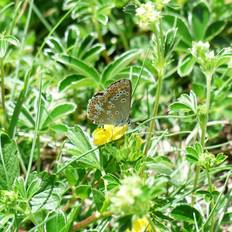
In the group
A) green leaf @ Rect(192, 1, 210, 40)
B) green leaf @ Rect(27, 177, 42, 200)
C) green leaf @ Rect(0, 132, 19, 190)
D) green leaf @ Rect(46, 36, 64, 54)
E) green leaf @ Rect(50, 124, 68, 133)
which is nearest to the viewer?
green leaf @ Rect(27, 177, 42, 200)

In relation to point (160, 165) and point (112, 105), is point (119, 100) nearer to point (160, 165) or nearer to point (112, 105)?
point (112, 105)

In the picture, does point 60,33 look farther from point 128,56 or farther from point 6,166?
point 6,166

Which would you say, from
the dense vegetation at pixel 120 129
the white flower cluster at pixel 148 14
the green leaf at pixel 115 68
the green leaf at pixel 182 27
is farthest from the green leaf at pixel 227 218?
the green leaf at pixel 182 27

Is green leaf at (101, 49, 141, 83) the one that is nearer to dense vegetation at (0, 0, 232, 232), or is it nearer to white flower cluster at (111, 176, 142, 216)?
dense vegetation at (0, 0, 232, 232)

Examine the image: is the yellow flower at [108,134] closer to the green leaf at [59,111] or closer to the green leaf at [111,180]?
the green leaf at [111,180]

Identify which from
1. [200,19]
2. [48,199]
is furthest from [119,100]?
[200,19]

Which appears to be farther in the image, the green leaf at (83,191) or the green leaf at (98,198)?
the green leaf at (83,191)

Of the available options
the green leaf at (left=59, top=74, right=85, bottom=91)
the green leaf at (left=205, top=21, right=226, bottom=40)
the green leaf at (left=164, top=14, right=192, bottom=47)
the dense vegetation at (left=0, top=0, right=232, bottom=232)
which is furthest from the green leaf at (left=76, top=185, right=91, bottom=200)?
the green leaf at (left=205, top=21, right=226, bottom=40)

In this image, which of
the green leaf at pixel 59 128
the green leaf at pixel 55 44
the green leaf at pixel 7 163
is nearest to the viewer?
the green leaf at pixel 7 163

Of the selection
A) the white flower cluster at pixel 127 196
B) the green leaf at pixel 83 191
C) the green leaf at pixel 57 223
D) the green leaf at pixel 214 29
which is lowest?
the green leaf at pixel 57 223
